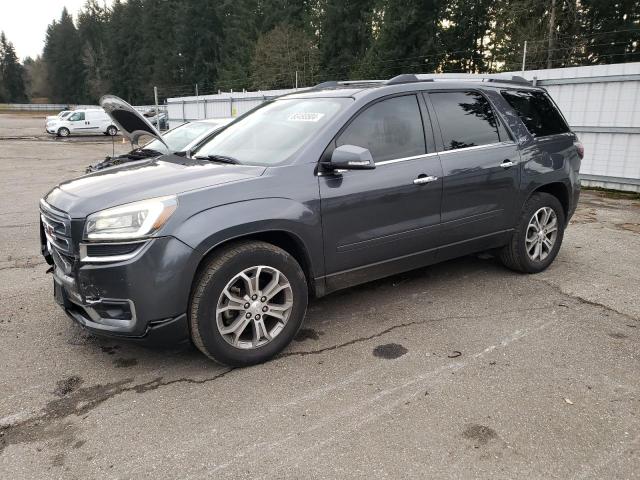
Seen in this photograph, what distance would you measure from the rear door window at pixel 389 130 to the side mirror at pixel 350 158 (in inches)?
9.5

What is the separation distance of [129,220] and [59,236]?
1.84 feet

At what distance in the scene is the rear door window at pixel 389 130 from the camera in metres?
3.79

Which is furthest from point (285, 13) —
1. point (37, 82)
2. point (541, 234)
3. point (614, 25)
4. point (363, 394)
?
point (37, 82)

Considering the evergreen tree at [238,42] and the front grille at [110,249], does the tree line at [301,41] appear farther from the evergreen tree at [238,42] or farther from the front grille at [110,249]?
the front grille at [110,249]

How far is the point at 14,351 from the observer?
3596 millimetres

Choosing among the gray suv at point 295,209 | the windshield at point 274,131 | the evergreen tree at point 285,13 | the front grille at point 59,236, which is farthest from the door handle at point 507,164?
the evergreen tree at point 285,13

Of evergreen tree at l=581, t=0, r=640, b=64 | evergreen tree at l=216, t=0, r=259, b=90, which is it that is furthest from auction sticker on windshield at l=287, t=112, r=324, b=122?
evergreen tree at l=216, t=0, r=259, b=90

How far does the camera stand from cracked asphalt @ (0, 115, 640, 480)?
2490mm

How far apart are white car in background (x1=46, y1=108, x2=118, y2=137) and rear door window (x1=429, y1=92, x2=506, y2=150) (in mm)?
30764

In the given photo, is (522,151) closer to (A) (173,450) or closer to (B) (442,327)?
(B) (442,327)

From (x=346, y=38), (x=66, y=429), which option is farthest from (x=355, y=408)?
(x=346, y=38)

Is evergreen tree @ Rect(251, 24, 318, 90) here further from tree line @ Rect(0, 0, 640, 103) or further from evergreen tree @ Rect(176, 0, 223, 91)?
evergreen tree @ Rect(176, 0, 223, 91)

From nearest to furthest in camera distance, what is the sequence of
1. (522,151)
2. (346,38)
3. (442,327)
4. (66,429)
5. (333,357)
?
(66,429), (333,357), (442,327), (522,151), (346,38)

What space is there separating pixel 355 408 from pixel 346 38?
4930 cm
